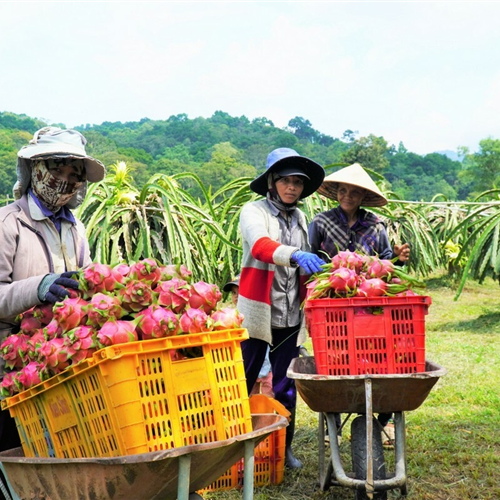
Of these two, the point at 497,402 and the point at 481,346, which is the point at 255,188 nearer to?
the point at 497,402

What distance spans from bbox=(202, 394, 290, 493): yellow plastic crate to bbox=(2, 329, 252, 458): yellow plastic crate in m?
1.57

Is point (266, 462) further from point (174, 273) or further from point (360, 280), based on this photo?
point (174, 273)

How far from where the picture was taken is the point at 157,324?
5.60 ft

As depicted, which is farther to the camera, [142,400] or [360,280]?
[360,280]

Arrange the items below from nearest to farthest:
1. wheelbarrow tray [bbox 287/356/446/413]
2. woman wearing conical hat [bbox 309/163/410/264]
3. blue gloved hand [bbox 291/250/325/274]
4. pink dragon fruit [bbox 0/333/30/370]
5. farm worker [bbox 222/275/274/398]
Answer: pink dragon fruit [bbox 0/333/30/370] → wheelbarrow tray [bbox 287/356/446/413] → blue gloved hand [bbox 291/250/325/274] → woman wearing conical hat [bbox 309/163/410/264] → farm worker [bbox 222/275/274/398]

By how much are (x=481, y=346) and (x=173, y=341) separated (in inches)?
235

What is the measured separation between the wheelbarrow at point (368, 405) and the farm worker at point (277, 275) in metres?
0.58

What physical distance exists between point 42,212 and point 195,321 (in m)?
0.81

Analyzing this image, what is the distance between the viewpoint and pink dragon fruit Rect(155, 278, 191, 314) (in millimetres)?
1788

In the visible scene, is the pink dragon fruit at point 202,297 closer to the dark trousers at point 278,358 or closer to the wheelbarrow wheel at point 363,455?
the wheelbarrow wheel at point 363,455

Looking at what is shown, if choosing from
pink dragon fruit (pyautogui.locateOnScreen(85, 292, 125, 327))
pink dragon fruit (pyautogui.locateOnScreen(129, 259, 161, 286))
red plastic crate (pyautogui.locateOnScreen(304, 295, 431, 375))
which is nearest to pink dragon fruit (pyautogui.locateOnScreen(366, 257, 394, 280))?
red plastic crate (pyautogui.locateOnScreen(304, 295, 431, 375))

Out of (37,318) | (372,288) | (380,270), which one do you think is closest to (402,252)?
(380,270)

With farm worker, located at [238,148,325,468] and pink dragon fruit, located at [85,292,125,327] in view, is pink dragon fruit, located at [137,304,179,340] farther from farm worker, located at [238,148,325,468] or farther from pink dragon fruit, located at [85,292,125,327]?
farm worker, located at [238,148,325,468]

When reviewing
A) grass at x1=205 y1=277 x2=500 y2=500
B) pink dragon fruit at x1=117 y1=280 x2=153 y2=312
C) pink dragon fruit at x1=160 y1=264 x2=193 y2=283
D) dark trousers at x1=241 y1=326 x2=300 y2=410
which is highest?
pink dragon fruit at x1=160 y1=264 x2=193 y2=283
